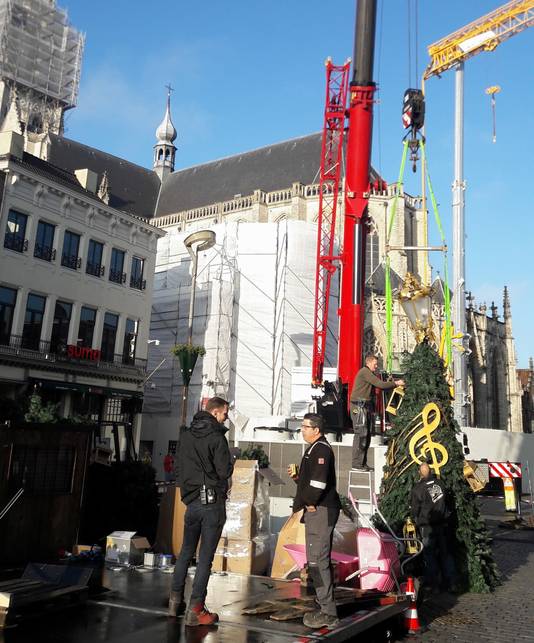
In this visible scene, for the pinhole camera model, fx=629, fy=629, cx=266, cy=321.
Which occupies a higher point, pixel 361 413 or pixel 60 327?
pixel 60 327

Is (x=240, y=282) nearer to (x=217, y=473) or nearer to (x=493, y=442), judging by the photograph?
(x=493, y=442)

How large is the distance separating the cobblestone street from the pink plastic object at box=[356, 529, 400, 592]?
556 millimetres

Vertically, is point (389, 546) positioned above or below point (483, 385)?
below

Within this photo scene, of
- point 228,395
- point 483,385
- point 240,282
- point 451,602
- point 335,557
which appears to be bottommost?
point 451,602

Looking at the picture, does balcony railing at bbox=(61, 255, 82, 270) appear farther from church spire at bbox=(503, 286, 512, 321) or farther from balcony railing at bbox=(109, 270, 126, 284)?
church spire at bbox=(503, 286, 512, 321)

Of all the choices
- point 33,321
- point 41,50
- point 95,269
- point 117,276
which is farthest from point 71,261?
point 41,50

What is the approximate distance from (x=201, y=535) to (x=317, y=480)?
3.28 feet

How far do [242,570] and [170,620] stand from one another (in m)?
2.22

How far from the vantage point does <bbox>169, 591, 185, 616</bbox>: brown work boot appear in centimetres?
473

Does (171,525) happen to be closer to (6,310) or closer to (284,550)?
(284,550)

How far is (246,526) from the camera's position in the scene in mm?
6879

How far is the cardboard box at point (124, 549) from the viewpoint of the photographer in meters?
6.63

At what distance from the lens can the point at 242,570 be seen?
671 cm

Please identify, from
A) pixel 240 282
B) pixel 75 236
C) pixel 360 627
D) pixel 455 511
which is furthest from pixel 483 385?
pixel 360 627
